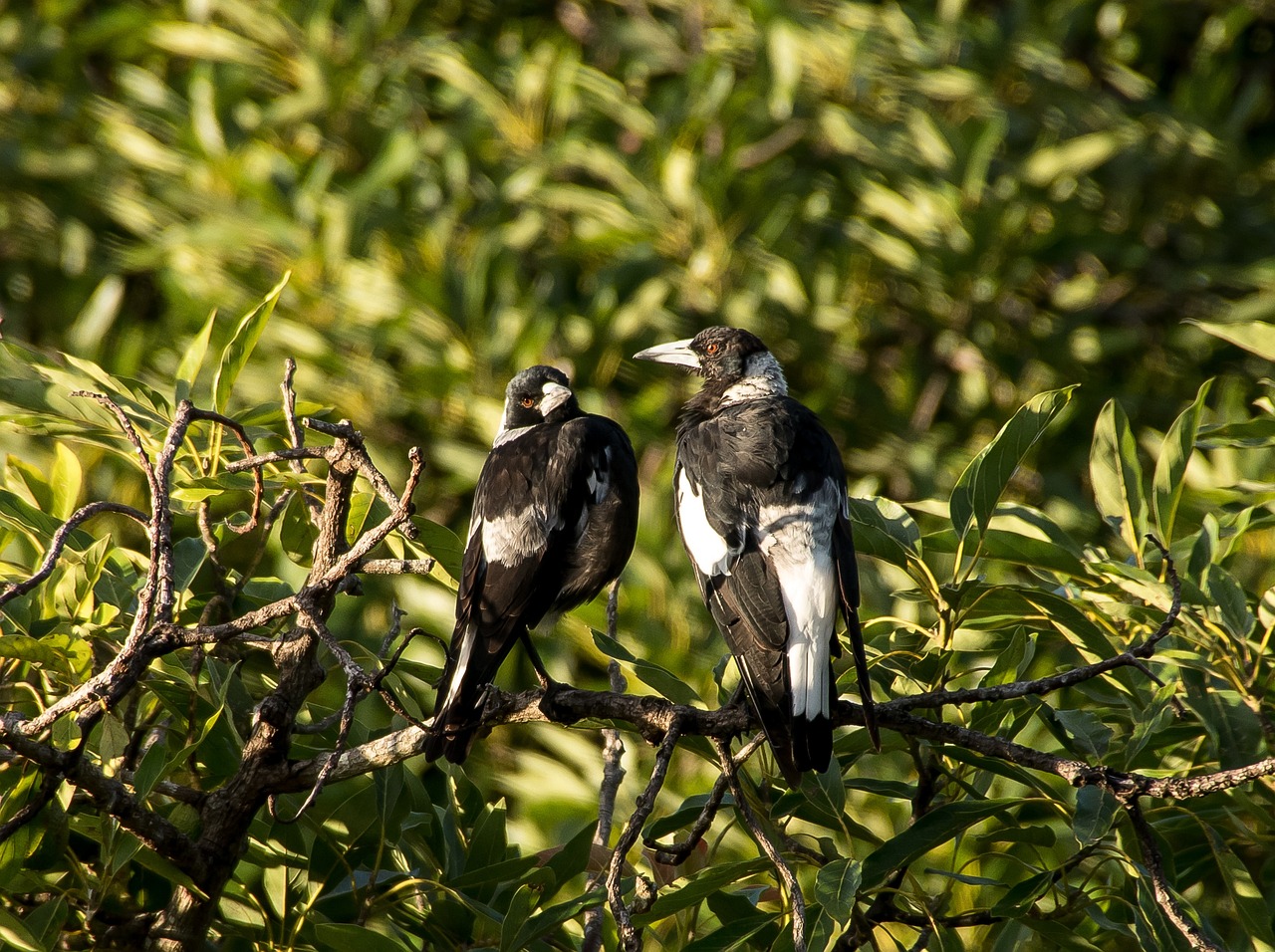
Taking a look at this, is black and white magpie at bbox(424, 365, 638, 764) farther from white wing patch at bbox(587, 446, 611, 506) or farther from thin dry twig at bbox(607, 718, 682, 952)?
thin dry twig at bbox(607, 718, 682, 952)

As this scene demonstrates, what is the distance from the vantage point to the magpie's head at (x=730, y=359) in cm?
346

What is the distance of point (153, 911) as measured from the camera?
2.19m

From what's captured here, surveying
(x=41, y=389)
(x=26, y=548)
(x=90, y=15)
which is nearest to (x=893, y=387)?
(x=26, y=548)

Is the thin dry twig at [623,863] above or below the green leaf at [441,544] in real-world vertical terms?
above

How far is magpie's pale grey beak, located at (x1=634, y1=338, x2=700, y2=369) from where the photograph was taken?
3.58 metres

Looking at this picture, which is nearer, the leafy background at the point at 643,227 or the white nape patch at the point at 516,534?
the white nape patch at the point at 516,534

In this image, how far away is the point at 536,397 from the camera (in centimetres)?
336

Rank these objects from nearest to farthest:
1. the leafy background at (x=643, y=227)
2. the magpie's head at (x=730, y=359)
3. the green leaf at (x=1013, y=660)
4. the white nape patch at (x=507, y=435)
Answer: the green leaf at (x=1013, y=660)
the white nape patch at (x=507, y=435)
the magpie's head at (x=730, y=359)
the leafy background at (x=643, y=227)

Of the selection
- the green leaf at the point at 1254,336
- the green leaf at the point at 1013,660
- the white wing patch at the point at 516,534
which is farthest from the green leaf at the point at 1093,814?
the white wing patch at the point at 516,534

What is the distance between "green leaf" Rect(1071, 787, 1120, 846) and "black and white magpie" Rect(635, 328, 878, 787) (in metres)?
0.31

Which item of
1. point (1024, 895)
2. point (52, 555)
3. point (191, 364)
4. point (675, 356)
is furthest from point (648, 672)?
point (675, 356)

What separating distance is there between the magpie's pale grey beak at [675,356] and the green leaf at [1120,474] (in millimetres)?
1338

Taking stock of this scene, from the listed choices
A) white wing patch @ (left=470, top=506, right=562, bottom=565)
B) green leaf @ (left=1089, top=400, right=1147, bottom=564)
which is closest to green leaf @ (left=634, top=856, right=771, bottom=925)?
white wing patch @ (left=470, top=506, right=562, bottom=565)

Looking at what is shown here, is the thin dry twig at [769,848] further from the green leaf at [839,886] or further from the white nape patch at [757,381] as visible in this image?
the white nape patch at [757,381]
